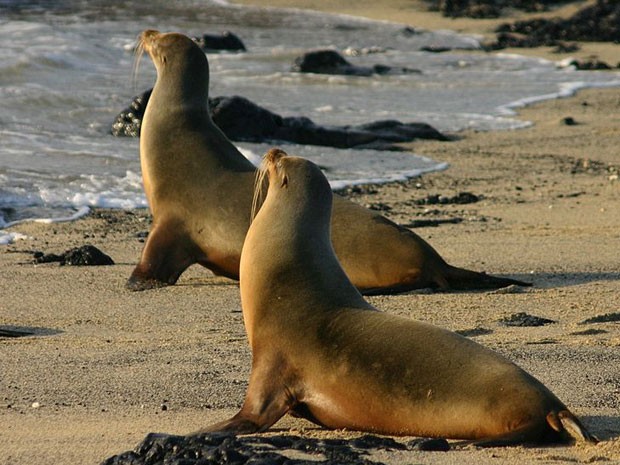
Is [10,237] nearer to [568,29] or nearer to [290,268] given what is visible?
[290,268]

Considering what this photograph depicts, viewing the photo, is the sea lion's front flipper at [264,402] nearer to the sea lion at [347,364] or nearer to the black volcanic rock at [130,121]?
the sea lion at [347,364]

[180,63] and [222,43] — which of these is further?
[222,43]

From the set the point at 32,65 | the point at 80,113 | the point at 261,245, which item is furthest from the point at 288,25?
the point at 261,245

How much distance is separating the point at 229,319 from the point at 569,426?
8.72ft

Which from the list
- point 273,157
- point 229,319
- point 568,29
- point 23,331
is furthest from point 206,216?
point 568,29

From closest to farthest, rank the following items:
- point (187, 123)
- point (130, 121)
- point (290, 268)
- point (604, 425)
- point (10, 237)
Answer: point (604, 425)
point (290, 268)
point (187, 123)
point (10, 237)
point (130, 121)

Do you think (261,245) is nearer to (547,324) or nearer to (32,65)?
(547,324)

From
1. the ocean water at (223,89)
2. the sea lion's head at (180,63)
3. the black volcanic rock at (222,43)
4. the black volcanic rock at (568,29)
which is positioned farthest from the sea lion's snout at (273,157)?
the black volcanic rock at (568,29)

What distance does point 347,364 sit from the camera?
13.8 ft

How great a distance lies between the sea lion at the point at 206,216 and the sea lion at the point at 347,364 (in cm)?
235

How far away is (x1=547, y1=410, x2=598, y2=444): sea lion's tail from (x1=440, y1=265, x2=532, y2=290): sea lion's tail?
308 cm

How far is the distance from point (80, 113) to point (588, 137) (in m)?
5.42

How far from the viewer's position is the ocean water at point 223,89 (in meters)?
10.5

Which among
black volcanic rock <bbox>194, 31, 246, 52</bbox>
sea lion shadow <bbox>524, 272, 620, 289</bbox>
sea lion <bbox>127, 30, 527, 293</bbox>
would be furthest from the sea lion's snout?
black volcanic rock <bbox>194, 31, 246, 52</bbox>
